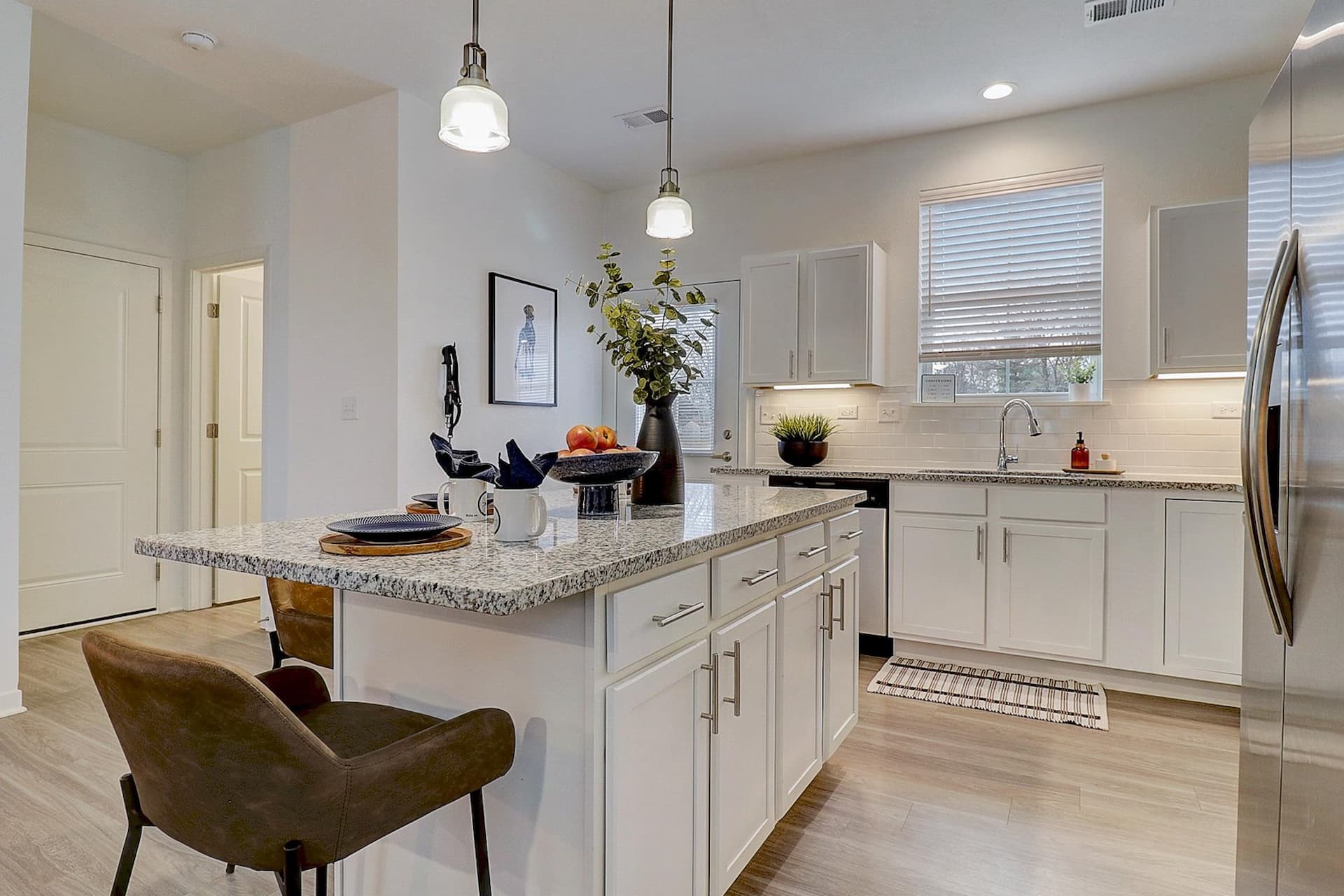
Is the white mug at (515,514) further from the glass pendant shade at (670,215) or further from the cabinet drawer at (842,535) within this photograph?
the glass pendant shade at (670,215)

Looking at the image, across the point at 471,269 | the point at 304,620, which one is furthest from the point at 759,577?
the point at 471,269

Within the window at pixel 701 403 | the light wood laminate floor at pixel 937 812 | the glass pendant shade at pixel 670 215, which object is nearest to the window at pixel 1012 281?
the window at pixel 701 403

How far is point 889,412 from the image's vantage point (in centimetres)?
423

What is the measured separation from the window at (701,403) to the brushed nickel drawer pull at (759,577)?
9.58ft

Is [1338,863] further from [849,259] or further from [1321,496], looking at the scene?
[849,259]

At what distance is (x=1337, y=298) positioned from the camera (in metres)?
0.96

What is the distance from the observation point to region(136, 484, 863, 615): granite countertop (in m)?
1.09

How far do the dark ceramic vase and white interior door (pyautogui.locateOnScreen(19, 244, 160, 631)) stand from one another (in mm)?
3682

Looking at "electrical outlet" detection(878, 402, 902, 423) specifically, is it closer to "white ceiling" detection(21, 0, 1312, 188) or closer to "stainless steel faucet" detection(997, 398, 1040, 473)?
"stainless steel faucet" detection(997, 398, 1040, 473)

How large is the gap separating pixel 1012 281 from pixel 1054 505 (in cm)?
134

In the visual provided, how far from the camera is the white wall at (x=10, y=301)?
287cm

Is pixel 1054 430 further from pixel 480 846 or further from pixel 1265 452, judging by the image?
pixel 480 846

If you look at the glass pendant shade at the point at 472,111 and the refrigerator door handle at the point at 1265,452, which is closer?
the refrigerator door handle at the point at 1265,452

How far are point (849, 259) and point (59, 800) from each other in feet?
12.9
